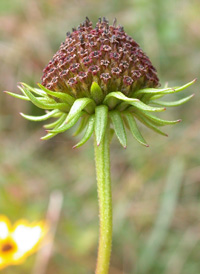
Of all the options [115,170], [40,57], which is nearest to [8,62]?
[40,57]

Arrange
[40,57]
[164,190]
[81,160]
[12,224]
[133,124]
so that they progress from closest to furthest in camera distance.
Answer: [133,124] → [12,224] → [164,190] → [81,160] → [40,57]

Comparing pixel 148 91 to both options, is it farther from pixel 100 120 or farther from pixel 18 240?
pixel 18 240

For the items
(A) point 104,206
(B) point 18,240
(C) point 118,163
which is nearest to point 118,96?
(A) point 104,206

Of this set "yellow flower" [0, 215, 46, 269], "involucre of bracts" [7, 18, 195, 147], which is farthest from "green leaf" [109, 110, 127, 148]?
"yellow flower" [0, 215, 46, 269]

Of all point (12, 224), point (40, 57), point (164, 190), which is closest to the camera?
point (12, 224)

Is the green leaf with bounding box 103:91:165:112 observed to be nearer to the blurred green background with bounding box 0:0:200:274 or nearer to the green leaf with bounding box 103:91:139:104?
the green leaf with bounding box 103:91:139:104

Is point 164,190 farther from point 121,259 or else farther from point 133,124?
point 133,124

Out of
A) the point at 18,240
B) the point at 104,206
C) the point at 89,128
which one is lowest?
the point at 104,206

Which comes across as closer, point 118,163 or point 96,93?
point 96,93
